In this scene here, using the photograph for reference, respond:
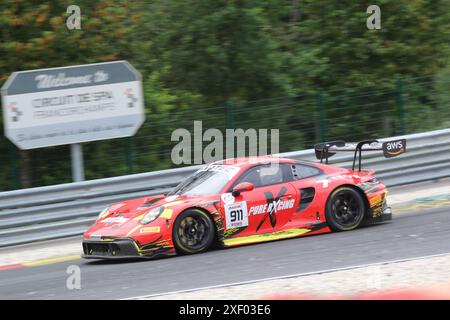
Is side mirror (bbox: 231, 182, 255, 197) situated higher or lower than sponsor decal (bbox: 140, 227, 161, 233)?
higher

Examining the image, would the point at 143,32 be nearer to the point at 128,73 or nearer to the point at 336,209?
the point at 128,73

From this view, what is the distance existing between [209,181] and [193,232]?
991 millimetres

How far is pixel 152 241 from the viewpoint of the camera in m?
10.7

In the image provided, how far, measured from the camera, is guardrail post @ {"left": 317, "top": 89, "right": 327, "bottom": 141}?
17062 mm

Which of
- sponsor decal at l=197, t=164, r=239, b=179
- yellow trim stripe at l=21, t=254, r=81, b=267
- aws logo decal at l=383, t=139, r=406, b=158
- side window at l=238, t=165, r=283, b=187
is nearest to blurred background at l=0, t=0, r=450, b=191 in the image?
yellow trim stripe at l=21, t=254, r=81, b=267

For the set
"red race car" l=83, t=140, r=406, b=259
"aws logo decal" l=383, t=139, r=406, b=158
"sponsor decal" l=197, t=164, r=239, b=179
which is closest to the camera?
"red race car" l=83, t=140, r=406, b=259

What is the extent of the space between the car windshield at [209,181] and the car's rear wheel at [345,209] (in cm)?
151

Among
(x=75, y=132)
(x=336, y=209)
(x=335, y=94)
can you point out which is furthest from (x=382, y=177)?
(x=75, y=132)

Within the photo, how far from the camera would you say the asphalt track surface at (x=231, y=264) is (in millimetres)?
9000

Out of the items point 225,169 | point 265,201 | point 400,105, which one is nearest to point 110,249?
point 225,169

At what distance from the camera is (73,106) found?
583 inches

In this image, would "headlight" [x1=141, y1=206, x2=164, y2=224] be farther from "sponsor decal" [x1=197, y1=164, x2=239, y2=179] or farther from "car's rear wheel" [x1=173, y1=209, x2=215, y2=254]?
"sponsor decal" [x1=197, y1=164, x2=239, y2=179]

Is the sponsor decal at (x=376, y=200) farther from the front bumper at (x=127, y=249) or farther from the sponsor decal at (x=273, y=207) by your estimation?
the front bumper at (x=127, y=249)

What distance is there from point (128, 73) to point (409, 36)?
29.3ft
